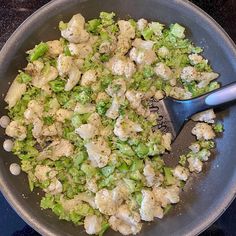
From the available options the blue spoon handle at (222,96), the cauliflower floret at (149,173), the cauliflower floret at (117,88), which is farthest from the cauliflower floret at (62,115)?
A: the blue spoon handle at (222,96)

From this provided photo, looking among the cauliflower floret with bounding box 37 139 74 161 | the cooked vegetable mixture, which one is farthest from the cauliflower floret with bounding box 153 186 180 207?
the cauliflower floret with bounding box 37 139 74 161

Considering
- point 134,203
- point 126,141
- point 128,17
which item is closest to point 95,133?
point 126,141

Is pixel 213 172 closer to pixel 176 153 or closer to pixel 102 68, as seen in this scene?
pixel 176 153

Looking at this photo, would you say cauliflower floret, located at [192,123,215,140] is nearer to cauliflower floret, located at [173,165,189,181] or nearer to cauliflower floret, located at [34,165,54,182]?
cauliflower floret, located at [173,165,189,181]

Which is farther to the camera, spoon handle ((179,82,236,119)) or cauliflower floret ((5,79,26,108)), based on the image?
cauliflower floret ((5,79,26,108))

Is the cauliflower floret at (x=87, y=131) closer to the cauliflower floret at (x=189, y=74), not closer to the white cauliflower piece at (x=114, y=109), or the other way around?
the white cauliflower piece at (x=114, y=109)

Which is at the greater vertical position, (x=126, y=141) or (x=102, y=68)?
(x=102, y=68)
